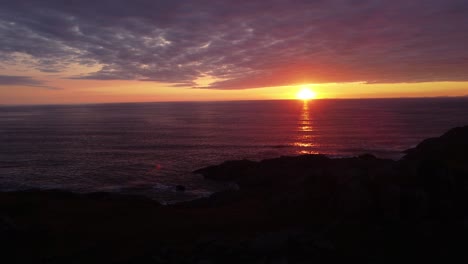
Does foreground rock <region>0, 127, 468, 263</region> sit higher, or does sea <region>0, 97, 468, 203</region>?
foreground rock <region>0, 127, 468, 263</region>

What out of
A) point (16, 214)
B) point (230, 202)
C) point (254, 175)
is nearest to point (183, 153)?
point (254, 175)

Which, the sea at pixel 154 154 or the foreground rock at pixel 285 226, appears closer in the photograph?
the foreground rock at pixel 285 226

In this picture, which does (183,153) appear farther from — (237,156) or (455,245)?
(455,245)

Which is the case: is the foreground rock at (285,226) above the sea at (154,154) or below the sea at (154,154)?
above

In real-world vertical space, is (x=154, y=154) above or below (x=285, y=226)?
below

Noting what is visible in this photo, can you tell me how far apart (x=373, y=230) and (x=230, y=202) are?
16.4m

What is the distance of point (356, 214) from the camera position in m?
20.5

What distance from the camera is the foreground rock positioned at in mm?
16719

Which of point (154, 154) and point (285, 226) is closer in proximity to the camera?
point (285, 226)

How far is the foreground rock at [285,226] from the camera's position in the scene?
16719 millimetres

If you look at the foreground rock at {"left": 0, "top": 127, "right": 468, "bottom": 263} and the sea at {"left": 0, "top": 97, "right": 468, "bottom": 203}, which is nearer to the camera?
the foreground rock at {"left": 0, "top": 127, "right": 468, "bottom": 263}

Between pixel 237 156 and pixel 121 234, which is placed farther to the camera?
pixel 237 156

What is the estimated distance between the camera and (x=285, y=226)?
22.1 meters

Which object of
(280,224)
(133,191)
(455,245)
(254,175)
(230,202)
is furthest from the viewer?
(254,175)
